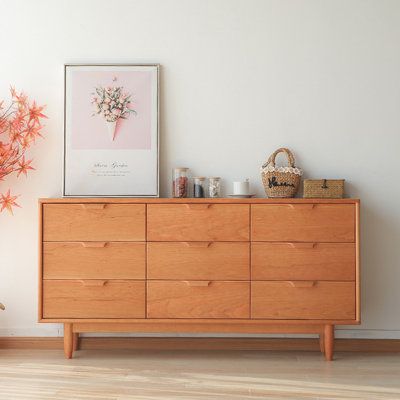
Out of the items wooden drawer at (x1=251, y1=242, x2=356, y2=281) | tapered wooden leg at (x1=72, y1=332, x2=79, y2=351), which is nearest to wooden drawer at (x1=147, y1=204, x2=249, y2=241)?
wooden drawer at (x1=251, y1=242, x2=356, y2=281)

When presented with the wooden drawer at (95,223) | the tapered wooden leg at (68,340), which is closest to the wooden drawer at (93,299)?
the tapered wooden leg at (68,340)

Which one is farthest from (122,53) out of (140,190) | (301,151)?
(301,151)

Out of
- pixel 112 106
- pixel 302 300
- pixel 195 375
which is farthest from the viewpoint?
pixel 112 106

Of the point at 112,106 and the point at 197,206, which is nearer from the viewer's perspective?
the point at 197,206

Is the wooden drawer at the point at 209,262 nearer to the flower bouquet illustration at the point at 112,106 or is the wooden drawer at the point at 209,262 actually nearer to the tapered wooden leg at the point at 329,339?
the tapered wooden leg at the point at 329,339

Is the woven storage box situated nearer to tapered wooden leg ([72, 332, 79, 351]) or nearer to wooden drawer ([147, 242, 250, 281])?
wooden drawer ([147, 242, 250, 281])

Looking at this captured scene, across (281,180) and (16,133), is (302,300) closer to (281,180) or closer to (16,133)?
(281,180)

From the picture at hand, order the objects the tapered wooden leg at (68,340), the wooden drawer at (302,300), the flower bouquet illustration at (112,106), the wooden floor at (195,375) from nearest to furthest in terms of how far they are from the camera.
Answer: the wooden floor at (195,375), the wooden drawer at (302,300), the tapered wooden leg at (68,340), the flower bouquet illustration at (112,106)

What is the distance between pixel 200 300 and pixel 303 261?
586mm

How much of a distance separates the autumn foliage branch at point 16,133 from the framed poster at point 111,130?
7.5 inches

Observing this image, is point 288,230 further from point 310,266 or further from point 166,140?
point 166,140

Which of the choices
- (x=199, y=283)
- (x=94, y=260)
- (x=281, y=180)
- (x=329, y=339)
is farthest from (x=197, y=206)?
(x=329, y=339)

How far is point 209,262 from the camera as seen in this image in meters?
3.35

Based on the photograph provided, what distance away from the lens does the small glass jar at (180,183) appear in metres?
3.56
